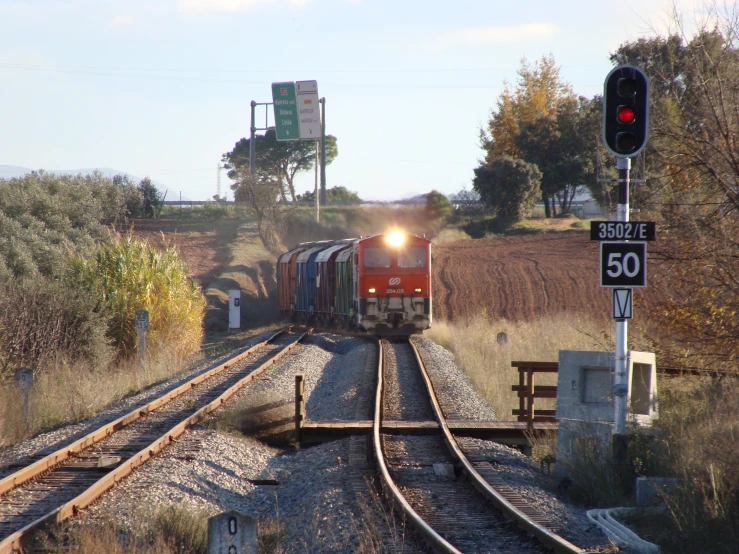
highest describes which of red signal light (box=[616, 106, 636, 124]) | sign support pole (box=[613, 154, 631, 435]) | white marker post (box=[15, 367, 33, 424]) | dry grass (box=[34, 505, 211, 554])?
red signal light (box=[616, 106, 636, 124])

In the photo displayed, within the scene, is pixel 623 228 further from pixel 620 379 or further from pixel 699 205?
pixel 699 205

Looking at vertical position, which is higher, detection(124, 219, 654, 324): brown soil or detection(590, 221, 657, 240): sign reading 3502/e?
detection(590, 221, 657, 240): sign reading 3502/e

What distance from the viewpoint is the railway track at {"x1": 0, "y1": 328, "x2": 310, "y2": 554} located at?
7.51m

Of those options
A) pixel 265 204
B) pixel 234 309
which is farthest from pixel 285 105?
pixel 265 204

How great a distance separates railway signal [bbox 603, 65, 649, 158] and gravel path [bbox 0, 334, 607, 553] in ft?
13.0

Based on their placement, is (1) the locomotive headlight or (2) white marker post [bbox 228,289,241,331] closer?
(1) the locomotive headlight

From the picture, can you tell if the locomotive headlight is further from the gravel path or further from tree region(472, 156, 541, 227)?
tree region(472, 156, 541, 227)

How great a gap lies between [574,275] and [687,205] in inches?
1196

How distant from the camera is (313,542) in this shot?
271 inches

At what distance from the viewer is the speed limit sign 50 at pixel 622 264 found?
903 centimetres

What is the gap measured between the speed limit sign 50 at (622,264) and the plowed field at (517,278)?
26270 mm

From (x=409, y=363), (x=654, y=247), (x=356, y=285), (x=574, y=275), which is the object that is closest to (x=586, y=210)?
(x=574, y=275)

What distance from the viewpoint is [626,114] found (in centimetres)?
908

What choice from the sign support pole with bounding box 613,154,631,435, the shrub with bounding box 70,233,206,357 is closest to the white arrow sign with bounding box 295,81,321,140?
the shrub with bounding box 70,233,206,357
